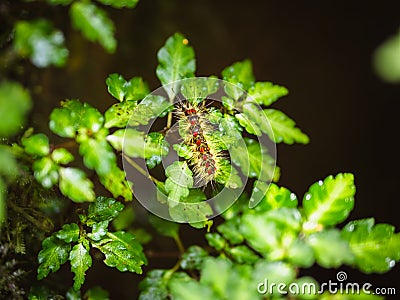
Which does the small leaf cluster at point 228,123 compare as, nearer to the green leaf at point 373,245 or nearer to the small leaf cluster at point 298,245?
Answer: the small leaf cluster at point 298,245

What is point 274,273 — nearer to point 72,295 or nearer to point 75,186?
point 75,186

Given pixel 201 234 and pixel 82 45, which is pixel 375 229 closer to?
pixel 201 234

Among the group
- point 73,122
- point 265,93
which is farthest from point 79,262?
point 265,93

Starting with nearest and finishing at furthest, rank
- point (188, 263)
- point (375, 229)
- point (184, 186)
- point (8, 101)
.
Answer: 1. point (8, 101)
2. point (375, 229)
3. point (184, 186)
4. point (188, 263)

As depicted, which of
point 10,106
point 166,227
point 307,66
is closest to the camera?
point 10,106

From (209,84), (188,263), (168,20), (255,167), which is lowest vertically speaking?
(188,263)

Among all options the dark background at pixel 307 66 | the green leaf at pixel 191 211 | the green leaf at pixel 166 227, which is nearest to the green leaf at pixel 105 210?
the green leaf at pixel 191 211

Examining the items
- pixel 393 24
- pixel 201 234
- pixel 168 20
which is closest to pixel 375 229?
pixel 201 234
